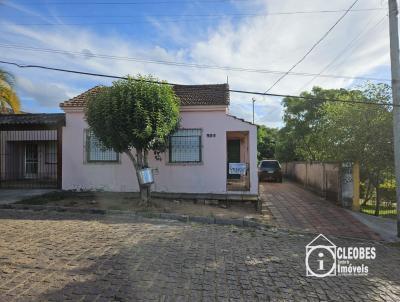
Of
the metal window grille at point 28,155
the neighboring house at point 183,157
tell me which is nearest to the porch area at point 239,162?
the neighboring house at point 183,157

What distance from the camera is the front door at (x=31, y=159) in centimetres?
2063

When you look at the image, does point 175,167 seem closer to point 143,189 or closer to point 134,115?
point 143,189

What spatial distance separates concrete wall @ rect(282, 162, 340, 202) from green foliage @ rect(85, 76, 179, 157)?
693 cm

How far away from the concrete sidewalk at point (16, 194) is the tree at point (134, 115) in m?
3.84

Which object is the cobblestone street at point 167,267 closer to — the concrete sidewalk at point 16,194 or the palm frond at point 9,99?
the concrete sidewalk at point 16,194

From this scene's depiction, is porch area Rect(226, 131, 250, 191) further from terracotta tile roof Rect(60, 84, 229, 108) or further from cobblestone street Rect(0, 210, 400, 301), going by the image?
cobblestone street Rect(0, 210, 400, 301)

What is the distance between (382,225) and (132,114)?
8044 mm

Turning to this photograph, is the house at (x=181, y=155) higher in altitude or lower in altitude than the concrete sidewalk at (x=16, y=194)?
higher

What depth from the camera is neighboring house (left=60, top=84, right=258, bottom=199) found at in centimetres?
1474

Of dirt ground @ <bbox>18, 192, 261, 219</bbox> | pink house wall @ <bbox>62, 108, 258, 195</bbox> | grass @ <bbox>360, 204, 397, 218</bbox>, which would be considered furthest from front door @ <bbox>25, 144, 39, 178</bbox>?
grass @ <bbox>360, 204, 397, 218</bbox>

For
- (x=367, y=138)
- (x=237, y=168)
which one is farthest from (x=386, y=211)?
(x=237, y=168)

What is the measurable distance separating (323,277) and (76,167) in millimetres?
11745

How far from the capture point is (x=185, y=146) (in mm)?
15031

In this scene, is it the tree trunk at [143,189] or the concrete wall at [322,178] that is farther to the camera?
the concrete wall at [322,178]
